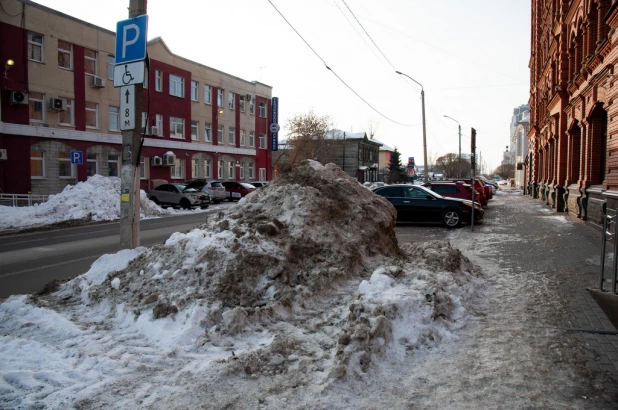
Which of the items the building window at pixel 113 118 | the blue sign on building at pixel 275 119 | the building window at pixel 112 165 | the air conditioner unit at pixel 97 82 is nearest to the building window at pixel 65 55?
the air conditioner unit at pixel 97 82

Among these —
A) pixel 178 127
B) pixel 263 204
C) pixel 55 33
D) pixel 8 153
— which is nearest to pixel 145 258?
pixel 263 204

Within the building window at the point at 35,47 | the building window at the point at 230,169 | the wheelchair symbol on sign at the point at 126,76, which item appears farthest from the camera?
the building window at the point at 230,169

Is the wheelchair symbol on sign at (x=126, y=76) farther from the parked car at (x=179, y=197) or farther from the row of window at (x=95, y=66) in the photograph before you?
the parked car at (x=179, y=197)

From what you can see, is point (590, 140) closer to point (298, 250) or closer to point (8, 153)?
point (298, 250)

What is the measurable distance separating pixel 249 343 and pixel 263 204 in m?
3.07

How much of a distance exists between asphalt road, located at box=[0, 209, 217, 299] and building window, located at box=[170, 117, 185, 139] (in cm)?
1920

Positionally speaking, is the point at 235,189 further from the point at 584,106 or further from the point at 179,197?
the point at 584,106

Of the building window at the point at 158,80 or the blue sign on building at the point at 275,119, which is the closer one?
the building window at the point at 158,80

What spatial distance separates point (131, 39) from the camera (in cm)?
770

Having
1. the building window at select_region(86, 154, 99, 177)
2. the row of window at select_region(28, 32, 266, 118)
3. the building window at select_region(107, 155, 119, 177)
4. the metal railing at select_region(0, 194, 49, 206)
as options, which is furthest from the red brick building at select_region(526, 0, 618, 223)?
the building window at select_region(86, 154, 99, 177)

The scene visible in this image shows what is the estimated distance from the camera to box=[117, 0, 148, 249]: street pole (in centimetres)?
780

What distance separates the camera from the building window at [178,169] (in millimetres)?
35344

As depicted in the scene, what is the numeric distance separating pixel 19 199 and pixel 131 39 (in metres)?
18.4

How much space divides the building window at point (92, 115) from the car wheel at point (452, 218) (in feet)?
74.8
